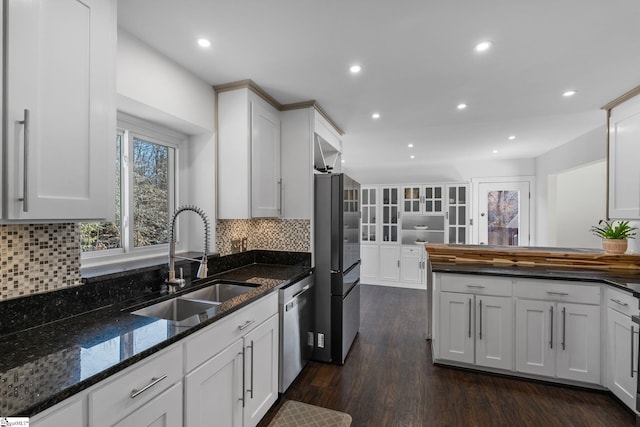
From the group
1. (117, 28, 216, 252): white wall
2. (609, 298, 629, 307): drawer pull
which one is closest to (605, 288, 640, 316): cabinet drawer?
(609, 298, 629, 307): drawer pull

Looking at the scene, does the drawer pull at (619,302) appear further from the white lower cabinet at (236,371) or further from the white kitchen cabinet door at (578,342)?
the white lower cabinet at (236,371)

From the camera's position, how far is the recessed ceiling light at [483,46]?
1.75 m

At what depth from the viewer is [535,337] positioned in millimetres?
2395

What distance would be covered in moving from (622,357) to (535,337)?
0.51 metres

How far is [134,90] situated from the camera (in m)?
1.73

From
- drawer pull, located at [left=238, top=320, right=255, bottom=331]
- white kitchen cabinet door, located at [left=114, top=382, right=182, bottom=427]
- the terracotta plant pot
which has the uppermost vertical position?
the terracotta plant pot

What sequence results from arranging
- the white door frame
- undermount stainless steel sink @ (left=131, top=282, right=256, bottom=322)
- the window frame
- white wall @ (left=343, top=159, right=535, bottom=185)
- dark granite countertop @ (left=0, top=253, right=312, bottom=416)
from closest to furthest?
dark granite countertop @ (left=0, top=253, right=312, bottom=416), undermount stainless steel sink @ (left=131, top=282, right=256, bottom=322), the window frame, the white door frame, white wall @ (left=343, top=159, right=535, bottom=185)

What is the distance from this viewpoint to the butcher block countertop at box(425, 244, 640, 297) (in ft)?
7.85

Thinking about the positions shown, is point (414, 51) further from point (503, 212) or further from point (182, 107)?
point (503, 212)

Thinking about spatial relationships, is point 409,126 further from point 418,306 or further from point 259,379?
point 259,379

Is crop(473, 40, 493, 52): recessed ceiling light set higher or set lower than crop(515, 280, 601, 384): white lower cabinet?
higher

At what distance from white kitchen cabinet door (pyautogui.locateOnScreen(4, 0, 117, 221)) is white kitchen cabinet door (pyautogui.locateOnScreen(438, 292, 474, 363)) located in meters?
2.65

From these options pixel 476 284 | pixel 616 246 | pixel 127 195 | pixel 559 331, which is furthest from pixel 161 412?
pixel 616 246

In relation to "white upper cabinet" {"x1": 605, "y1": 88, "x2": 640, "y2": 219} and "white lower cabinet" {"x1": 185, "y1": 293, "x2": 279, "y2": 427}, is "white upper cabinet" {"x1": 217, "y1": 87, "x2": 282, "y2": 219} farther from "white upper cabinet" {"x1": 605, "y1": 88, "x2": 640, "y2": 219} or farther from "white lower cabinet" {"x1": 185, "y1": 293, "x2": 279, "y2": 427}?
"white upper cabinet" {"x1": 605, "y1": 88, "x2": 640, "y2": 219}
